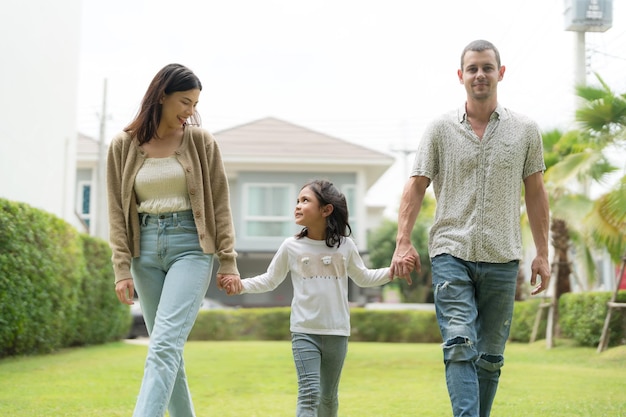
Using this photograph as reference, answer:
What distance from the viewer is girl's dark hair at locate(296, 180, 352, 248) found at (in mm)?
4957

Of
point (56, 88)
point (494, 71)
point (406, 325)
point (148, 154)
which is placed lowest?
point (406, 325)

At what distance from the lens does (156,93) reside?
4.50 meters

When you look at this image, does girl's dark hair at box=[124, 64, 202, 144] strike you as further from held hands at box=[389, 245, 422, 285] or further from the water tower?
the water tower

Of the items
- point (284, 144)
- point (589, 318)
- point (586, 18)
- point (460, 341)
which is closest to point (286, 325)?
point (589, 318)

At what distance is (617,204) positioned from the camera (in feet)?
43.2

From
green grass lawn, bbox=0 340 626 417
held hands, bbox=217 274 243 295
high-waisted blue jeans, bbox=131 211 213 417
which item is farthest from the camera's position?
green grass lawn, bbox=0 340 626 417

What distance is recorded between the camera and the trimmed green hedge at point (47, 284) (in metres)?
12.1

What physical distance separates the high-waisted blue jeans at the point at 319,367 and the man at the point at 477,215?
1.89ft

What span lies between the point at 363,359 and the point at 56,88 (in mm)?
9697

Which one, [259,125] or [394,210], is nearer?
[259,125]

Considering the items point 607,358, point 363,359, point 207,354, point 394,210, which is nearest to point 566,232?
point 607,358

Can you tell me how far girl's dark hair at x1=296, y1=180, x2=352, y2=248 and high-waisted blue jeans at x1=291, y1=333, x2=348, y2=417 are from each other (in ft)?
1.93

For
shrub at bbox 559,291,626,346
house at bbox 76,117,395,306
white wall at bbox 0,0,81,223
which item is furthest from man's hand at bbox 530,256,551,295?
house at bbox 76,117,395,306

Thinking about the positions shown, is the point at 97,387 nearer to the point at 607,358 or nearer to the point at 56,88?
the point at 607,358
